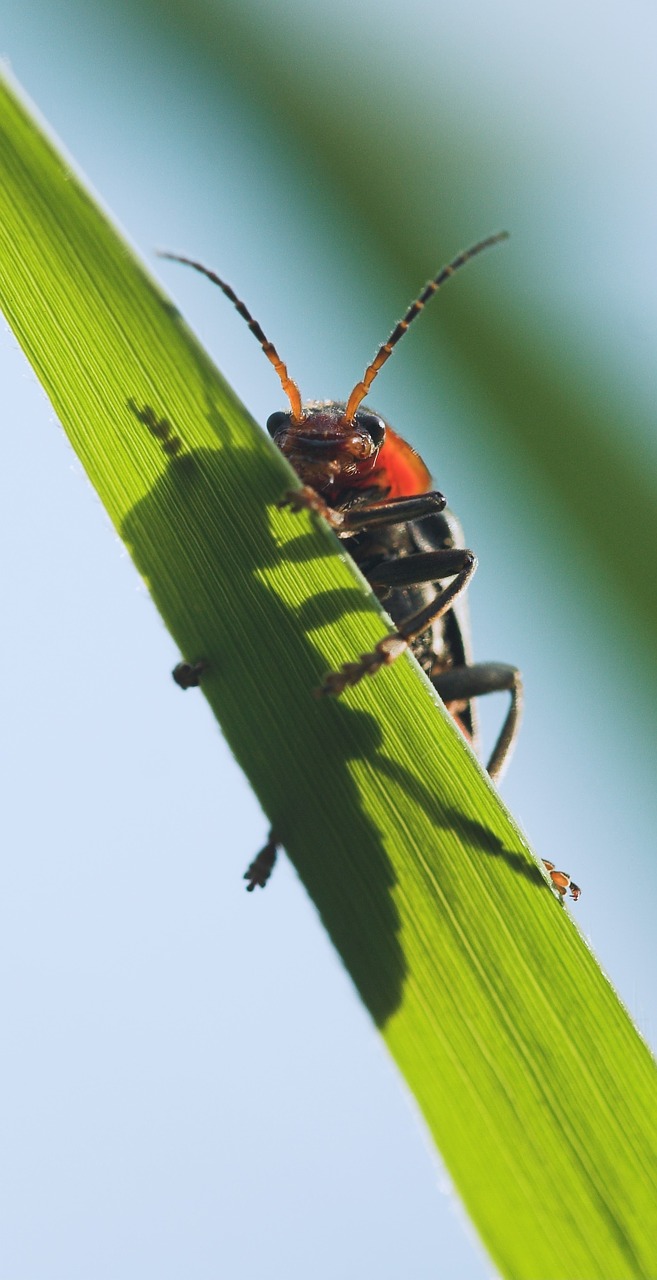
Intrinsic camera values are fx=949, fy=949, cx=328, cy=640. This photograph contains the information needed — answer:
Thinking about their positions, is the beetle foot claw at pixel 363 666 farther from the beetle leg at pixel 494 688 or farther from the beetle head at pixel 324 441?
the beetle leg at pixel 494 688

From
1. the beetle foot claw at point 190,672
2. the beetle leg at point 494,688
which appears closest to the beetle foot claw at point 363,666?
the beetle foot claw at point 190,672

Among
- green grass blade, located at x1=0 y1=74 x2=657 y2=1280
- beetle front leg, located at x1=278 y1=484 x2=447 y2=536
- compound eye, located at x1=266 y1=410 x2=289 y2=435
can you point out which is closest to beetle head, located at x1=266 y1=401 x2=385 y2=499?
compound eye, located at x1=266 y1=410 x2=289 y2=435

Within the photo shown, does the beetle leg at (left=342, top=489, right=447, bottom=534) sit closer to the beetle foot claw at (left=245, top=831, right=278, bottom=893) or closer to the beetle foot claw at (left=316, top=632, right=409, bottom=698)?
the beetle foot claw at (left=316, top=632, right=409, bottom=698)

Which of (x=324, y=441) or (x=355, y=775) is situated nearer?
(x=355, y=775)

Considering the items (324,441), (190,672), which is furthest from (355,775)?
(324,441)

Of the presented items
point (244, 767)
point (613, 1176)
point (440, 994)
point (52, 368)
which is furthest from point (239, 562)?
point (613, 1176)

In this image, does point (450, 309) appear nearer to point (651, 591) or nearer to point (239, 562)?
point (651, 591)

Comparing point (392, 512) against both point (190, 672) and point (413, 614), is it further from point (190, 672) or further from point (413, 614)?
point (190, 672)
